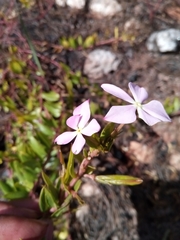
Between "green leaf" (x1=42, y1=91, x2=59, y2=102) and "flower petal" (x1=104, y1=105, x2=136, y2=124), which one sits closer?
"flower petal" (x1=104, y1=105, x2=136, y2=124)

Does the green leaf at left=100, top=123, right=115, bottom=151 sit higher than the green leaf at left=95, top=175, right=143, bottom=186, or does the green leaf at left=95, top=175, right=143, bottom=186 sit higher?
the green leaf at left=100, top=123, right=115, bottom=151

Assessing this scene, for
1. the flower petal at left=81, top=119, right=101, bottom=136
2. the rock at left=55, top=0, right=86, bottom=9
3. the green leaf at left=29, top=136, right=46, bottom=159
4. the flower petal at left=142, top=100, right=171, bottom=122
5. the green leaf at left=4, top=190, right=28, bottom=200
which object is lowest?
the green leaf at left=4, top=190, right=28, bottom=200

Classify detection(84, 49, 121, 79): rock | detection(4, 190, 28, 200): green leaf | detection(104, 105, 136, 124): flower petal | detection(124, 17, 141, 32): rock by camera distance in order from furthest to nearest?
detection(124, 17, 141, 32): rock < detection(84, 49, 121, 79): rock < detection(4, 190, 28, 200): green leaf < detection(104, 105, 136, 124): flower petal

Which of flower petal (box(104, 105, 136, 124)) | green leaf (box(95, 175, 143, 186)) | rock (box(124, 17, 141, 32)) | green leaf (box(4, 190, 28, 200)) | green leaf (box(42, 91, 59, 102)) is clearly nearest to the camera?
flower petal (box(104, 105, 136, 124))

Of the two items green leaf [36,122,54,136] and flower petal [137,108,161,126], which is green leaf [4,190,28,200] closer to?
green leaf [36,122,54,136]

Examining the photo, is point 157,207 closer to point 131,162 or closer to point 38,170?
point 131,162

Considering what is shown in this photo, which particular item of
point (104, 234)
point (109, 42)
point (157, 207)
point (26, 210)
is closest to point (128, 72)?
point (109, 42)

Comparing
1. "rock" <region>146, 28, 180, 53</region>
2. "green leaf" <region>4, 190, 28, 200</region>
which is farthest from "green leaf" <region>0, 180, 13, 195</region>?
"rock" <region>146, 28, 180, 53</region>
